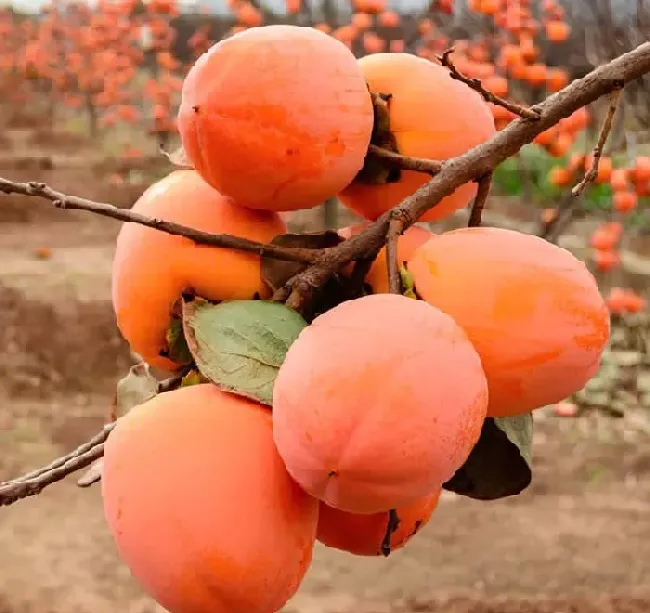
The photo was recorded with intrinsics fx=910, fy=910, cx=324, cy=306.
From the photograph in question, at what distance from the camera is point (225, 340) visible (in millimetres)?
457

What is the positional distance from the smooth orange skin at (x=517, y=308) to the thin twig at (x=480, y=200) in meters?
0.03

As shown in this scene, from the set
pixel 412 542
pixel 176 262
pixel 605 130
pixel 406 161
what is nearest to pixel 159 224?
pixel 176 262

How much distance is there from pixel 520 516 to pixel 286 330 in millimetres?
2035

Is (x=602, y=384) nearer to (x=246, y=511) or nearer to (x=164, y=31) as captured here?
(x=246, y=511)

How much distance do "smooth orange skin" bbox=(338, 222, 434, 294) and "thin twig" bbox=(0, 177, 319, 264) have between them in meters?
0.03

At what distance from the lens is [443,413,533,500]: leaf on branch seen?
50cm

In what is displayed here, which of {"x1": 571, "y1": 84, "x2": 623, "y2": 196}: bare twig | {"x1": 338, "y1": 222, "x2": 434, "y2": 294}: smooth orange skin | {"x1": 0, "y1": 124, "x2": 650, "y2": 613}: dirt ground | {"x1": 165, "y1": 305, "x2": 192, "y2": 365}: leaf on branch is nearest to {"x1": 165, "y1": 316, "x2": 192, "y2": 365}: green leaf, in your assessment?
{"x1": 165, "y1": 305, "x2": 192, "y2": 365}: leaf on branch

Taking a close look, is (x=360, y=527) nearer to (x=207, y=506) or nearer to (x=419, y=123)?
(x=207, y=506)

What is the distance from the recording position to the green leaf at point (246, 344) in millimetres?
439

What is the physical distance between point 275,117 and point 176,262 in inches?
3.7

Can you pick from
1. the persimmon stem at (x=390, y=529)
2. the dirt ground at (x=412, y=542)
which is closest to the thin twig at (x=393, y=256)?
the persimmon stem at (x=390, y=529)

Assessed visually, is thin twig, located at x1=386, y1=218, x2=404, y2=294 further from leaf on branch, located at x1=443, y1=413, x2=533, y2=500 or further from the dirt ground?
the dirt ground

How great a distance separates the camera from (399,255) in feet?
1.59

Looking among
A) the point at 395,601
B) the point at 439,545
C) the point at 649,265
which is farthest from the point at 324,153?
the point at 649,265
